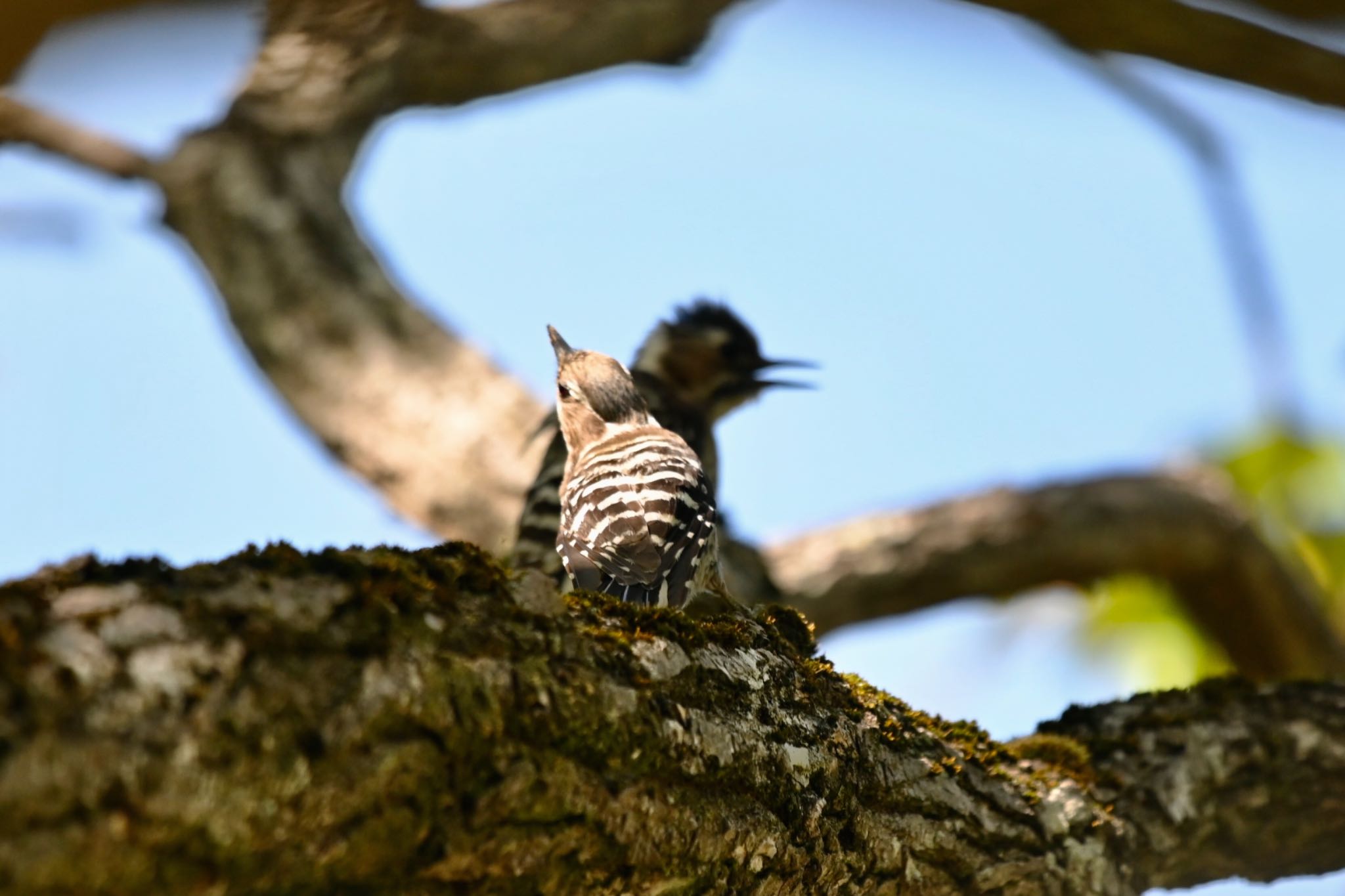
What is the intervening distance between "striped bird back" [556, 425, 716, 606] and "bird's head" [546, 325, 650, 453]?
74 cm

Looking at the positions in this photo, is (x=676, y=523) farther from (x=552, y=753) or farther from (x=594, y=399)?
(x=552, y=753)

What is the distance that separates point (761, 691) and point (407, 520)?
4780 mm

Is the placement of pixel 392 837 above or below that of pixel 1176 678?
below

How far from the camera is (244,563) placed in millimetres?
2090

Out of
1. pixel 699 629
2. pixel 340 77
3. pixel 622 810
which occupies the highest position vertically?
pixel 340 77

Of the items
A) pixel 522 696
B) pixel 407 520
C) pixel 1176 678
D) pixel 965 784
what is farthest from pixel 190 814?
pixel 1176 678

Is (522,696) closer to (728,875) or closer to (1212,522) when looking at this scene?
(728,875)

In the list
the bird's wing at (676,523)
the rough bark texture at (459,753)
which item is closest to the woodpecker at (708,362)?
the bird's wing at (676,523)

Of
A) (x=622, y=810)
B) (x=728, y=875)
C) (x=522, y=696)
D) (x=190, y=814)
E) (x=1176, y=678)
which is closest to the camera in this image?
(x=190, y=814)

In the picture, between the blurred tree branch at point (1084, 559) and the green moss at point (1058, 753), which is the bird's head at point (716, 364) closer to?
the blurred tree branch at point (1084, 559)

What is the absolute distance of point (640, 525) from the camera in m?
4.23

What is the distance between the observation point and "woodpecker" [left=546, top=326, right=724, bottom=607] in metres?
4.10

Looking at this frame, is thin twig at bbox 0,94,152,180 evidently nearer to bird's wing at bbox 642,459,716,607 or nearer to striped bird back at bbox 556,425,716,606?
striped bird back at bbox 556,425,716,606

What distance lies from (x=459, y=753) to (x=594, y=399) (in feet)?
11.7
